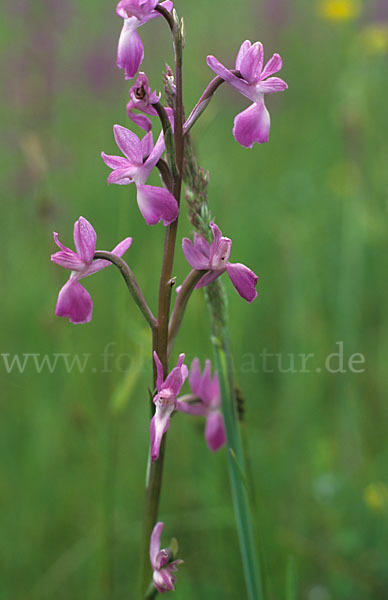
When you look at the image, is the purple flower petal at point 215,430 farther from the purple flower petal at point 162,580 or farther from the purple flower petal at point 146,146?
the purple flower petal at point 146,146

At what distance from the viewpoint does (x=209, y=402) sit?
4.48 feet

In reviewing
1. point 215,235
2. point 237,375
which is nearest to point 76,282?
point 215,235

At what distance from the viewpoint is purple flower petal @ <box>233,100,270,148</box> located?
114cm

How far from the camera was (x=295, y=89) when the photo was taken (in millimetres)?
6277

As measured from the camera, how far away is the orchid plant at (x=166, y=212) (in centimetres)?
107

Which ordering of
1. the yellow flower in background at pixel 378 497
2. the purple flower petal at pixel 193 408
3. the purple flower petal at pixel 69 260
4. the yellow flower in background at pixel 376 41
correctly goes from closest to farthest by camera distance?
the purple flower petal at pixel 69 260 → the purple flower petal at pixel 193 408 → the yellow flower in background at pixel 378 497 → the yellow flower in background at pixel 376 41

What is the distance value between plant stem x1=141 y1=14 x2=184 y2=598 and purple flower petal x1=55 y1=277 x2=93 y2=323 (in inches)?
5.6

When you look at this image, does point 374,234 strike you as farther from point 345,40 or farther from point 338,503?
point 338,503

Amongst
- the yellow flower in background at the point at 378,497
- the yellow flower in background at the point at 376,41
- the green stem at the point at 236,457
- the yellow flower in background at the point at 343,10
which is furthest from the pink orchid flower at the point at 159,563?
the yellow flower in background at the point at 343,10

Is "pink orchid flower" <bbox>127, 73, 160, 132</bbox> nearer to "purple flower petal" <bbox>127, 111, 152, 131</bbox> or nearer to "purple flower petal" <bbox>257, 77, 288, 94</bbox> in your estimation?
"purple flower petal" <bbox>127, 111, 152, 131</bbox>

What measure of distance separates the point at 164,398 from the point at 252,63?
623 mm

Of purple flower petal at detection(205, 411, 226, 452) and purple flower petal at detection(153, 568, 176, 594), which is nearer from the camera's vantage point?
purple flower petal at detection(153, 568, 176, 594)

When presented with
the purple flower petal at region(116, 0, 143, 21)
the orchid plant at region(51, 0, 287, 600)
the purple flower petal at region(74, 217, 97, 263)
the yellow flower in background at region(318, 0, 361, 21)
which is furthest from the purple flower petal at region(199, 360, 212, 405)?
the yellow flower in background at region(318, 0, 361, 21)

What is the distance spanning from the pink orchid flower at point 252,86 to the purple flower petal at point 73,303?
40 cm
